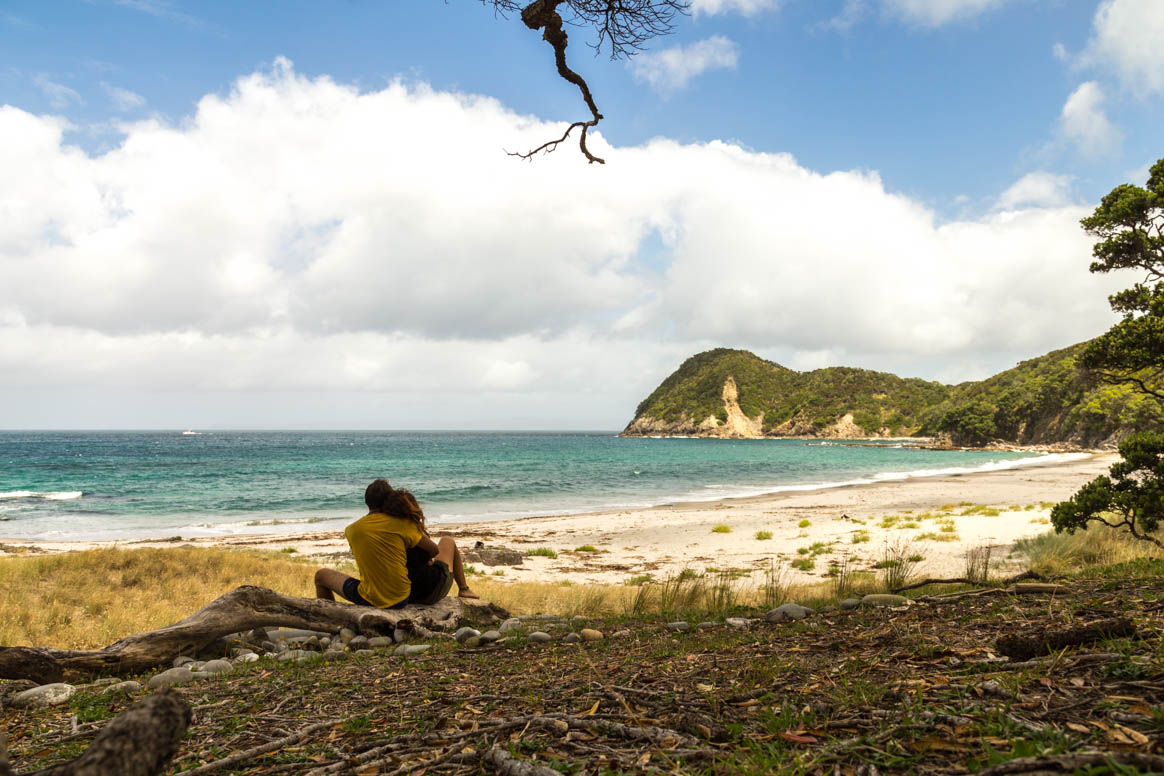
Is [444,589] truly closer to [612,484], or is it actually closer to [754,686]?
[754,686]

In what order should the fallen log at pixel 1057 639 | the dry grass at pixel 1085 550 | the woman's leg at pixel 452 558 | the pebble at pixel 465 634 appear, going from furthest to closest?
the dry grass at pixel 1085 550
the woman's leg at pixel 452 558
the pebble at pixel 465 634
the fallen log at pixel 1057 639

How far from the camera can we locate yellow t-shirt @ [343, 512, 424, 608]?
696cm

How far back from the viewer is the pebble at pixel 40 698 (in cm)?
436

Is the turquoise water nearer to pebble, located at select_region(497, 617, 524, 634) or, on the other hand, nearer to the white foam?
the white foam

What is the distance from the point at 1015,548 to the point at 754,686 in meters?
12.9

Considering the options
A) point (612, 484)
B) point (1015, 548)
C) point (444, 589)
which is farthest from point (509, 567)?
point (612, 484)

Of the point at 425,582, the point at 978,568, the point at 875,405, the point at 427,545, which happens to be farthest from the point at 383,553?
the point at 875,405

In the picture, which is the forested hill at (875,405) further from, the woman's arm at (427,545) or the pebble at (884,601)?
the woman's arm at (427,545)

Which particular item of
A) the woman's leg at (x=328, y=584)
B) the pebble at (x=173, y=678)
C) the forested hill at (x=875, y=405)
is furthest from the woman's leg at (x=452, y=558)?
the forested hill at (x=875, y=405)

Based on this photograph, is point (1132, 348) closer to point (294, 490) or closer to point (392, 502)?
point (392, 502)

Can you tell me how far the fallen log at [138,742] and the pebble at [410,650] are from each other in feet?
13.8

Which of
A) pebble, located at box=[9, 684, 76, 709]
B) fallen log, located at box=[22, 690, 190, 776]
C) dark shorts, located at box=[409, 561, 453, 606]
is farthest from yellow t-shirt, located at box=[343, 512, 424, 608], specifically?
fallen log, located at box=[22, 690, 190, 776]

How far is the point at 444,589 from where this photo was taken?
7652mm

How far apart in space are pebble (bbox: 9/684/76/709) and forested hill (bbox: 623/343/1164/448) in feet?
271
